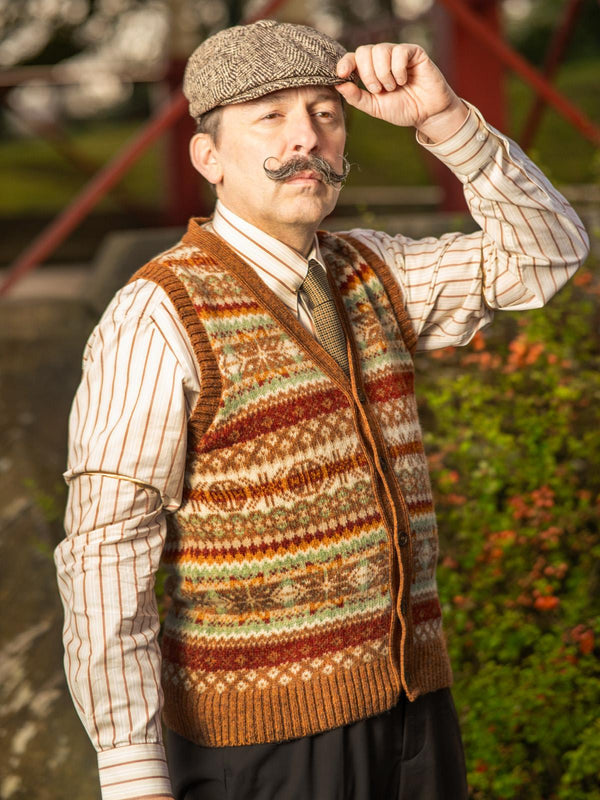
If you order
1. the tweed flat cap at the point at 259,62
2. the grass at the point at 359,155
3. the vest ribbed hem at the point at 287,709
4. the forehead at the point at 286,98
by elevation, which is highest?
the grass at the point at 359,155

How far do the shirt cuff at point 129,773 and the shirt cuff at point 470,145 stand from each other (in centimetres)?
120

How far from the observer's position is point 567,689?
3.01 meters

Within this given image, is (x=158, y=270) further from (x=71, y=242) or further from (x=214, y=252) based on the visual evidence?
(x=71, y=242)

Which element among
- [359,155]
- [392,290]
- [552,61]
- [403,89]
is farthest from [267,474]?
[359,155]

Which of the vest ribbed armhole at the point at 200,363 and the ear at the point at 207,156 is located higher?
the ear at the point at 207,156

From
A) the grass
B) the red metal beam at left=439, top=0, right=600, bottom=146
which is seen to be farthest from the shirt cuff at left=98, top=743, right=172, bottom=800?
the grass

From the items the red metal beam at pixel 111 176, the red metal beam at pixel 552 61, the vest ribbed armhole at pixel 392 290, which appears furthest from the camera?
the red metal beam at pixel 552 61

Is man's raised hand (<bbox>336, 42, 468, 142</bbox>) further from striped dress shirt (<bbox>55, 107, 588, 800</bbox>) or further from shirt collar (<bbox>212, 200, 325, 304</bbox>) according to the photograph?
shirt collar (<bbox>212, 200, 325, 304</bbox>)

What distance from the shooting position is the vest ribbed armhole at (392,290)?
2.07 metres

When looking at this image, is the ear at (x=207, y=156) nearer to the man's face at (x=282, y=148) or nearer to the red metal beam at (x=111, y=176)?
the man's face at (x=282, y=148)

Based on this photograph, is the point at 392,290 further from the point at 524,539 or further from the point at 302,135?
the point at 524,539

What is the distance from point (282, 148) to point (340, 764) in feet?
3.74

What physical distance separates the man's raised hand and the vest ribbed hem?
1.03 m

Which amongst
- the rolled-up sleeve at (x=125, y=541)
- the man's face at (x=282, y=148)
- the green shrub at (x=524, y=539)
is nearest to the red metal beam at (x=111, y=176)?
the green shrub at (x=524, y=539)
